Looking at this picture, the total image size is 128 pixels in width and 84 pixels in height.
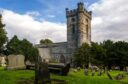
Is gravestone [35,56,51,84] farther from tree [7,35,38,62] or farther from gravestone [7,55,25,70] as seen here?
tree [7,35,38,62]

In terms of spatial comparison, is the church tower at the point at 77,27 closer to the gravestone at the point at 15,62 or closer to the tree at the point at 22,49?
the tree at the point at 22,49

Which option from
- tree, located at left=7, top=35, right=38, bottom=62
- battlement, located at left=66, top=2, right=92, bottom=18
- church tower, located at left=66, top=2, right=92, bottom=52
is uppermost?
battlement, located at left=66, top=2, right=92, bottom=18

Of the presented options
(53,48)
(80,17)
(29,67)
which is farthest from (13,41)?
(29,67)

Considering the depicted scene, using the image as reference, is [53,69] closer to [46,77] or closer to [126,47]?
[46,77]

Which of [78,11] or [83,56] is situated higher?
[78,11]

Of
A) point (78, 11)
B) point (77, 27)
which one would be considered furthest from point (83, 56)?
point (78, 11)

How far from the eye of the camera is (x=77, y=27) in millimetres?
75125

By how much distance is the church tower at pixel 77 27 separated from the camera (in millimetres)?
74688

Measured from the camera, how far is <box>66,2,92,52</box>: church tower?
74688 millimetres

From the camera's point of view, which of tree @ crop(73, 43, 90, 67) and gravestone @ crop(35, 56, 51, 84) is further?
tree @ crop(73, 43, 90, 67)

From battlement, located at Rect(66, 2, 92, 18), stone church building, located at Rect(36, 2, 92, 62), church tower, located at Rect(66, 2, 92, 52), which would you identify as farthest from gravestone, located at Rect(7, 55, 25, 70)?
battlement, located at Rect(66, 2, 92, 18)

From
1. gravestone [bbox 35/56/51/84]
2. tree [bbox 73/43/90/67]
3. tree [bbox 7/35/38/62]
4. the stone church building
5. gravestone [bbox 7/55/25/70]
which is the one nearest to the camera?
gravestone [bbox 35/56/51/84]

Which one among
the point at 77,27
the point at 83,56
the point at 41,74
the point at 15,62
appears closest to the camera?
the point at 41,74

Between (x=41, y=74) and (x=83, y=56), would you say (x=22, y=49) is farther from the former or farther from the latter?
(x=41, y=74)
